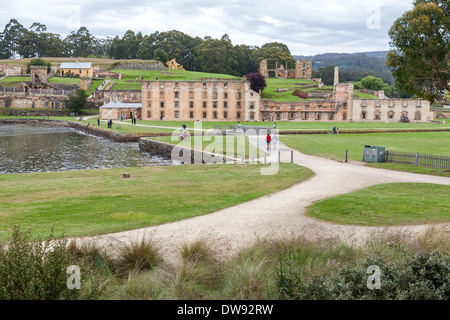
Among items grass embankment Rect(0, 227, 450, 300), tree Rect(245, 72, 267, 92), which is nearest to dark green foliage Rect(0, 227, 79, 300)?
grass embankment Rect(0, 227, 450, 300)

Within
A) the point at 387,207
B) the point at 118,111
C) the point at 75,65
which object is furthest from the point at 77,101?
the point at 387,207

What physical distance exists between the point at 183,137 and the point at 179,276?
35.9m

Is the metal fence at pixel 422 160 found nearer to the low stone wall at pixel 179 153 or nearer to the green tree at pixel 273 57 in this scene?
the low stone wall at pixel 179 153

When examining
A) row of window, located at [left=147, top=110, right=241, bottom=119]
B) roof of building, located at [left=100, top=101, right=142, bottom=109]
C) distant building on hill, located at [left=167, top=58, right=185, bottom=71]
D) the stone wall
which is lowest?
row of window, located at [left=147, top=110, right=241, bottom=119]

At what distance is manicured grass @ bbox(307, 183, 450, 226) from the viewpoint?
43.1ft

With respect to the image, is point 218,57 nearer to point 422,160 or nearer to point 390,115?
point 390,115

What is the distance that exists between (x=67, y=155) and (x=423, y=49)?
32166 millimetres

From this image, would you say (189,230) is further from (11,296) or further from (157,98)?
(157,98)

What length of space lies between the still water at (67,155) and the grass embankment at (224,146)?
134 inches

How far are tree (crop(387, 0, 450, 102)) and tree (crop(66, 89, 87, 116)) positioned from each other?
8014 cm

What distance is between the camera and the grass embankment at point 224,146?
32.0 metres

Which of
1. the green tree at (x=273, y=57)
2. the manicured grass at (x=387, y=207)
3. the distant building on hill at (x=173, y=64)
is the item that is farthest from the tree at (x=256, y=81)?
the manicured grass at (x=387, y=207)

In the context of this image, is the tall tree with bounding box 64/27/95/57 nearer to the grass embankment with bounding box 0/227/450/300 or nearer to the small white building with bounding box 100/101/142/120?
the small white building with bounding box 100/101/142/120

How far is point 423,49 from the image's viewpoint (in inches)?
867
